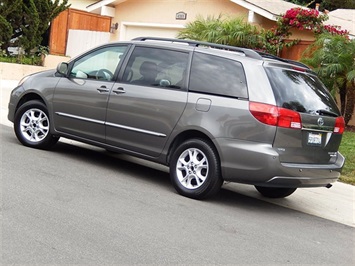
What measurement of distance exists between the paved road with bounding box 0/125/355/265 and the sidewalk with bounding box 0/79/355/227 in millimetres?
224

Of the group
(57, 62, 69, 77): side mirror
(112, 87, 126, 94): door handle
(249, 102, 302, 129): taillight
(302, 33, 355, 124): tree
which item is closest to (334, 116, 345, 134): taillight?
(249, 102, 302, 129): taillight

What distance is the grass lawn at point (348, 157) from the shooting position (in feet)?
30.5

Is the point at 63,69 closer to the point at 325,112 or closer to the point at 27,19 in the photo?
the point at 325,112

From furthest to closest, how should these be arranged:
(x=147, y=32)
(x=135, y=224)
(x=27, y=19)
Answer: (x=147, y=32)
(x=27, y=19)
(x=135, y=224)

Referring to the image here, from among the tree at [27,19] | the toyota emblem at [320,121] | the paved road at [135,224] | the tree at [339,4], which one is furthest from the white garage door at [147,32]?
the tree at [339,4]

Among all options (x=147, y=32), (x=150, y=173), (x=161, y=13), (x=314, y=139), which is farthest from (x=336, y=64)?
(x=147, y=32)

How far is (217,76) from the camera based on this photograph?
23.6ft

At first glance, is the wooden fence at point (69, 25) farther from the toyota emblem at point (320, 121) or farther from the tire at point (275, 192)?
the toyota emblem at point (320, 121)

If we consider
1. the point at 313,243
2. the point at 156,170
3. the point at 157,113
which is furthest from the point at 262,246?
the point at 156,170

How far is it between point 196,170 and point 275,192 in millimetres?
1428

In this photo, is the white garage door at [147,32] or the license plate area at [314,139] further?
the white garage door at [147,32]

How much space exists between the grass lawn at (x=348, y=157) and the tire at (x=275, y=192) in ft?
5.76

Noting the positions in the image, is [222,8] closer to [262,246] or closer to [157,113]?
[157,113]

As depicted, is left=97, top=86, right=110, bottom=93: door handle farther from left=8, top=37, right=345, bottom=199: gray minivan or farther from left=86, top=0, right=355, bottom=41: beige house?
left=86, top=0, right=355, bottom=41: beige house
